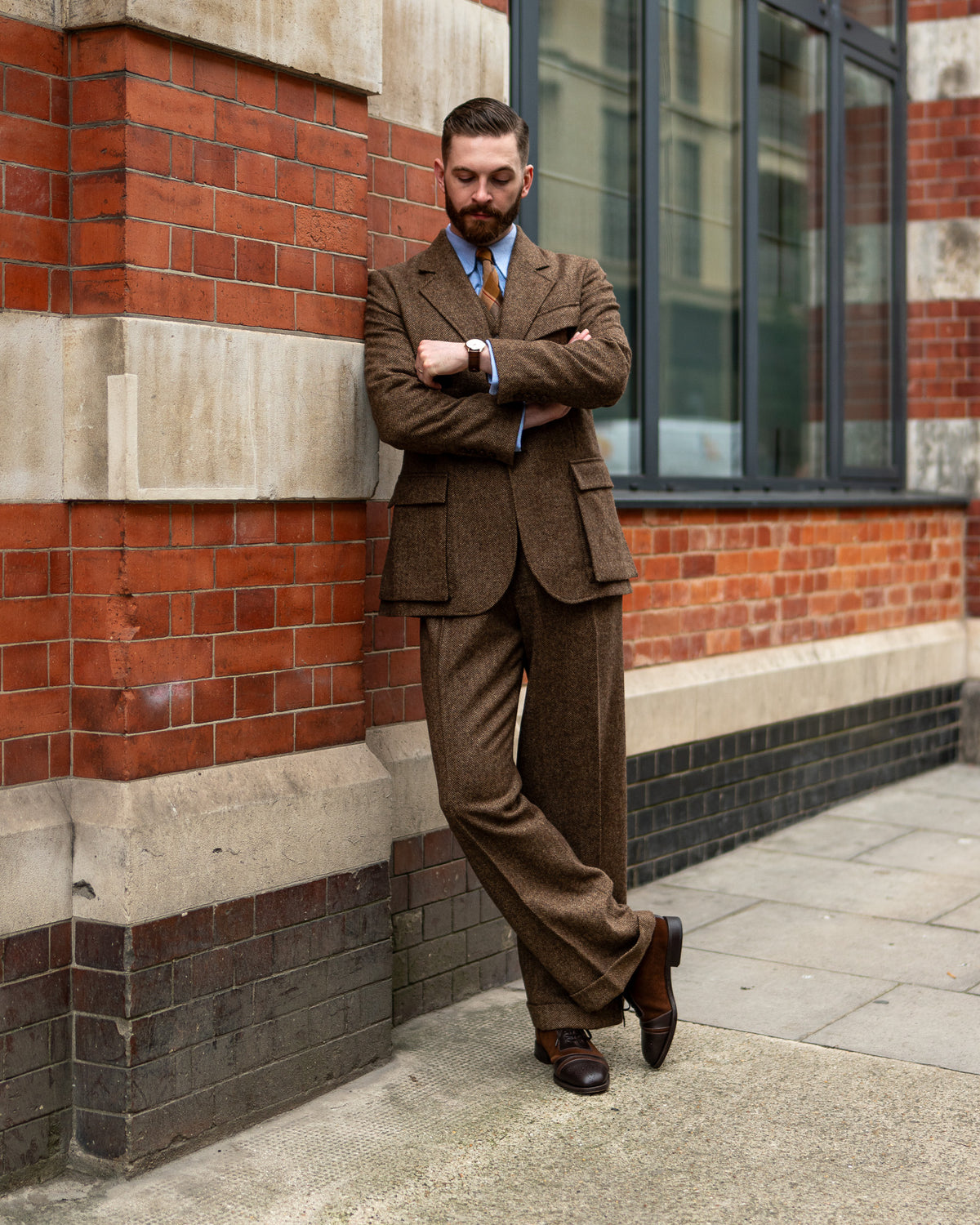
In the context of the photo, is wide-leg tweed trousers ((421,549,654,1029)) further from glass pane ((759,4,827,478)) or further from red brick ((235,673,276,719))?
glass pane ((759,4,827,478))

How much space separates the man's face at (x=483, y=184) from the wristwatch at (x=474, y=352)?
343mm

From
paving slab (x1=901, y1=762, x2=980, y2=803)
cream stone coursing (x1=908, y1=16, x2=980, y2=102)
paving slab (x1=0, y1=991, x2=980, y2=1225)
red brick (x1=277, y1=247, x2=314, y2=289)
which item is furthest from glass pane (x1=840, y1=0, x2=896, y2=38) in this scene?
paving slab (x1=0, y1=991, x2=980, y2=1225)

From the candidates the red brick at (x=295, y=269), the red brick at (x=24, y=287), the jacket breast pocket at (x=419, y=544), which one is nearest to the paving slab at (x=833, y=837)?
the jacket breast pocket at (x=419, y=544)

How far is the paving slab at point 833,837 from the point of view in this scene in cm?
648

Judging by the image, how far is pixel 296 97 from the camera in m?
3.73

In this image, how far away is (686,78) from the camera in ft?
21.6

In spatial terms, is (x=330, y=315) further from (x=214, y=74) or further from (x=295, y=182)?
(x=214, y=74)

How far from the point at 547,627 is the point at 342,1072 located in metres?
1.22

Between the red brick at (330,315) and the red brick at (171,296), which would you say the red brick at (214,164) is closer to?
the red brick at (171,296)

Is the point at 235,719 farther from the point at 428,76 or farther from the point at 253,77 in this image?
the point at 428,76

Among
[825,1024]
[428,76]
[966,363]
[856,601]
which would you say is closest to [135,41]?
[428,76]

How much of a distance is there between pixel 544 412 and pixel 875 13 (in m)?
5.61

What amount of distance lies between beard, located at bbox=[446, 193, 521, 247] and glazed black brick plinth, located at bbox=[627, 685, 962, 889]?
2476mm

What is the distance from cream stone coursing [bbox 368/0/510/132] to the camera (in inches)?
171
